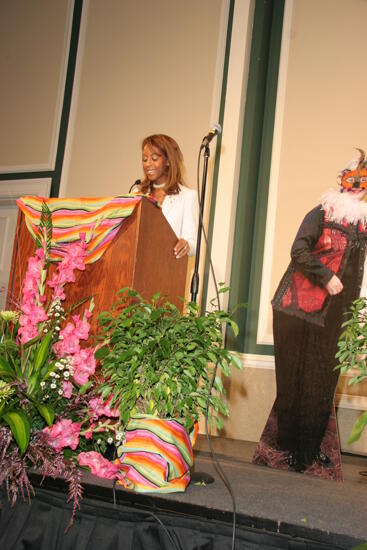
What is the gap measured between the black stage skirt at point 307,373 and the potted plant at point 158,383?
912 millimetres

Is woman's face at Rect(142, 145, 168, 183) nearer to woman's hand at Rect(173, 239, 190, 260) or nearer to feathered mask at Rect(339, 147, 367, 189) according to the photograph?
woman's hand at Rect(173, 239, 190, 260)

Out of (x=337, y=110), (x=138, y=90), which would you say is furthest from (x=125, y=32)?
(x=337, y=110)

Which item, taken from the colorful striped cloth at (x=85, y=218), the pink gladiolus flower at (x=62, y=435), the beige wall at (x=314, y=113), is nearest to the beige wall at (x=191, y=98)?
the beige wall at (x=314, y=113)

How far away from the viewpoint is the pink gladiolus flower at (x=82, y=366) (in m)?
1.79

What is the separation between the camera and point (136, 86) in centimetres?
462

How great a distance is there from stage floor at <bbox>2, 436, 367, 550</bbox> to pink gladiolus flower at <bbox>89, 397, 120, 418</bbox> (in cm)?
19

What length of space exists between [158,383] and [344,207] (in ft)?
5.06

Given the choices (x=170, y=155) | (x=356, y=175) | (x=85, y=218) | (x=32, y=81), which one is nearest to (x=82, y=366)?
(x=85, y=218)

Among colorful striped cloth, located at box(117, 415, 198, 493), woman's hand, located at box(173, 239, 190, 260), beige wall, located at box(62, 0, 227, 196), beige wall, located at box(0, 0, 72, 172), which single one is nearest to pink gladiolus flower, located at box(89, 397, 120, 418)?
colorful striped cloth, located at box(117, 415, 198, 493)

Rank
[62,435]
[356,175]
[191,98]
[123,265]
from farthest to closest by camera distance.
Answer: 1. [191,98]
2. [356,175]
3. [123,265]
4. [62,435]

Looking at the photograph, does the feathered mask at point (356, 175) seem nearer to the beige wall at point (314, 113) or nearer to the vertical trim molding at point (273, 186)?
the beige wall at point (314, 113)

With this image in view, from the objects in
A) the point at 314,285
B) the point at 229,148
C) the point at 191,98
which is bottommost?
the point at 314,285

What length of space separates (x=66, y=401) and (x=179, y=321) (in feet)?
1.58

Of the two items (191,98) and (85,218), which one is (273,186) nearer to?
(191,98)
